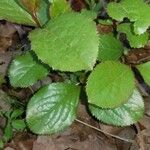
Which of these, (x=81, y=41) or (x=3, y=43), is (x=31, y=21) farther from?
(x=3, y=43)

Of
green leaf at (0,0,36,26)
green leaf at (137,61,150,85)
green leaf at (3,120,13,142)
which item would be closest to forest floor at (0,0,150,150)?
green leaf at (3,120,13,142)

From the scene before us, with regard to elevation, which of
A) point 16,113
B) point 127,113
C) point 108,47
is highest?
point 108,47

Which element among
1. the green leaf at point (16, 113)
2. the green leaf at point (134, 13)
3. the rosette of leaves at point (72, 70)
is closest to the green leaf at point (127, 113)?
the rosette of leaves at point (72, 70)

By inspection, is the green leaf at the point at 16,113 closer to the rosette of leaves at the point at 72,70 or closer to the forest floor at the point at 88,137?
the forest floor at the point at 88,137

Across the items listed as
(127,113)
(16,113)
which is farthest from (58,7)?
(16,113)

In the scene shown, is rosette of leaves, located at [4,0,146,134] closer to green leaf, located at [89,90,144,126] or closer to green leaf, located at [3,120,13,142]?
green leaf, located at [89,90,144,126]

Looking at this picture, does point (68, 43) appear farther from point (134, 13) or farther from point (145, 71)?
point (145, 71)
